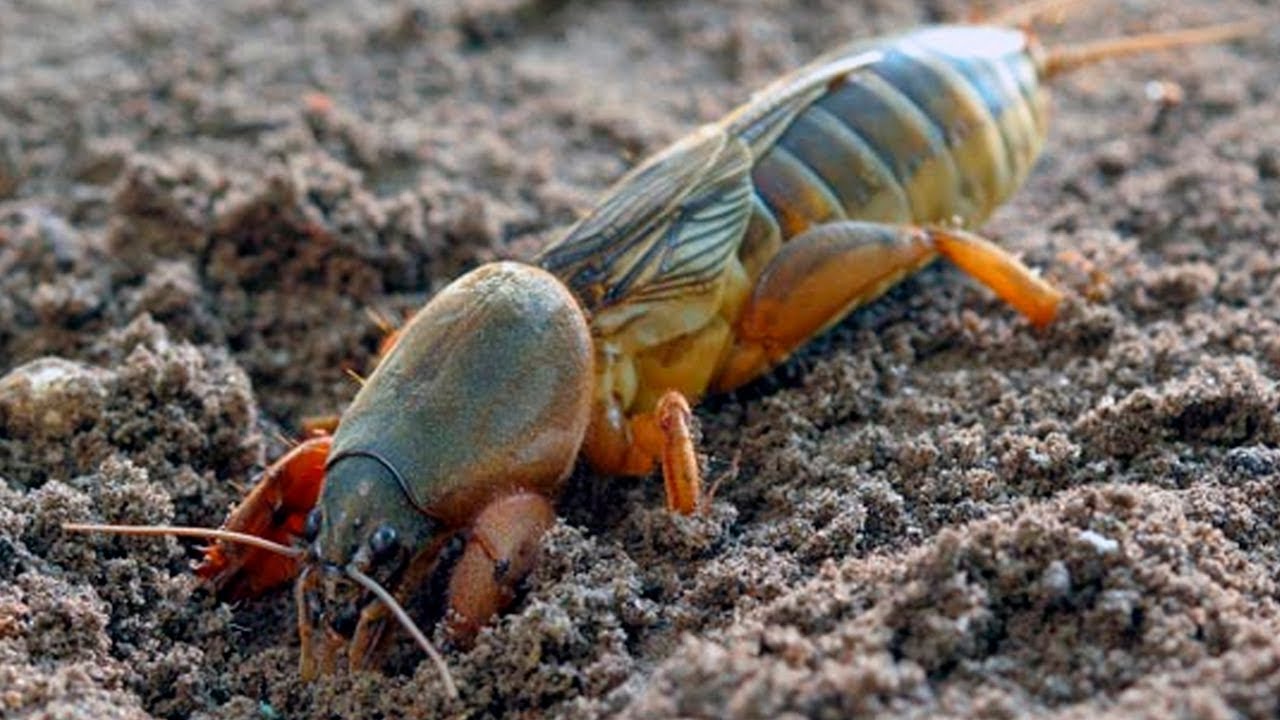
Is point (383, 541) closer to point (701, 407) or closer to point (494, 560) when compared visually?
point (494, 560)

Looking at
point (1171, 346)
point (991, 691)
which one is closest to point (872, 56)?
point (1171, 346)

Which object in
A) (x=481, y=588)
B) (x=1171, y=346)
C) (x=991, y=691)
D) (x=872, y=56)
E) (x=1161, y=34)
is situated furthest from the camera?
(x=1161, y=34)

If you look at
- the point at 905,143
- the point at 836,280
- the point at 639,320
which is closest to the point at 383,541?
the point at 639,320

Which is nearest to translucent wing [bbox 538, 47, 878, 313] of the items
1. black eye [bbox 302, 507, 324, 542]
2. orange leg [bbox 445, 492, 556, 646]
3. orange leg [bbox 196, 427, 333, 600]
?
orange leg [bbox 445, 492, 556, 646]

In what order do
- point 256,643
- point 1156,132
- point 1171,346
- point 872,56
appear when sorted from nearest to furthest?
1. point 256,643
2. point 1171,346
3. point 872,56
4. point 1156,132

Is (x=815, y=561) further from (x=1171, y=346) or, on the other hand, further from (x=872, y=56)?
(x=872, y=56)

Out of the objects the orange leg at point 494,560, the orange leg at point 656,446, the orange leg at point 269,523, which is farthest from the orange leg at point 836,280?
the orange leg at point 269,523

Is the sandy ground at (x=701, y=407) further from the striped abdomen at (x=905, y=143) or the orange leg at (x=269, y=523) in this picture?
the striped abdomen at (x=905, y=143)
